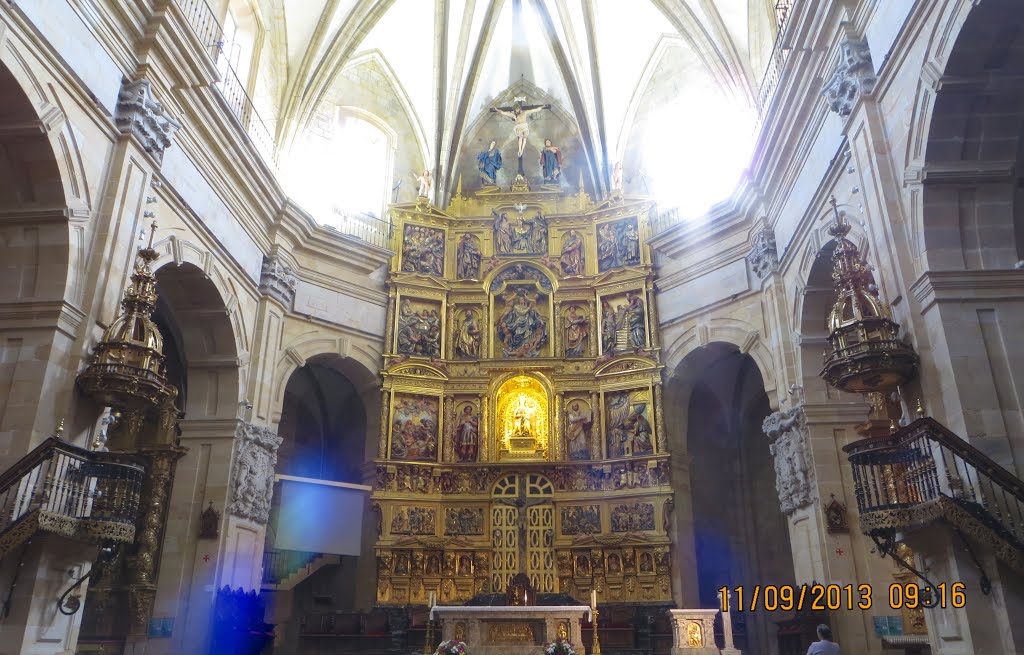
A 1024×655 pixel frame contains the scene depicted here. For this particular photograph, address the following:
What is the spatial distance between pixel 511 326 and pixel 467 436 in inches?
110

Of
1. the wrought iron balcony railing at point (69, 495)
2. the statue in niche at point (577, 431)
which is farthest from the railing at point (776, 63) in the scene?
the wrought iron balcony railing at point (69, 495)

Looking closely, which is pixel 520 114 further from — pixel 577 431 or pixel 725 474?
pixel 725 474

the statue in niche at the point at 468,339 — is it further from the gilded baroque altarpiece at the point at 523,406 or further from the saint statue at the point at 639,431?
the saint statue at the point at 639,431

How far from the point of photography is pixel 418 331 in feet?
61.1

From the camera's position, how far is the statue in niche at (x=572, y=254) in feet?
63.2

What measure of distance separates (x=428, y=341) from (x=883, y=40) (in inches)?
464

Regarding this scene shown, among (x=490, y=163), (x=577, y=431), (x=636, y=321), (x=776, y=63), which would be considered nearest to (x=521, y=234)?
(x=490, y=163)

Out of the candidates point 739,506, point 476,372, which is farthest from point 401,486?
point 739,506

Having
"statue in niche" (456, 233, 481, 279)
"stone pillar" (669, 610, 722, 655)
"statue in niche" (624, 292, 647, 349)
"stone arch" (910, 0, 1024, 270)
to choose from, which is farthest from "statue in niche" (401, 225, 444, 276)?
"stone arch" (910, 0, 1024, 270)

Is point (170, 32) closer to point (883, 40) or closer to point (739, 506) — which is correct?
point (883, 40)

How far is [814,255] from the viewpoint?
1233 centimetres

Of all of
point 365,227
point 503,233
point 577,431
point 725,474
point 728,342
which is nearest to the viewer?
point 728,342

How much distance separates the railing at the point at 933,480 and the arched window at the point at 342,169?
1288 cm

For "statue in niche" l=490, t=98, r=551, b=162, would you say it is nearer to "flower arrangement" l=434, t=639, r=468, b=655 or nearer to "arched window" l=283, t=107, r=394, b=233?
"arched window" l=283, t=107, r=394, b=233
